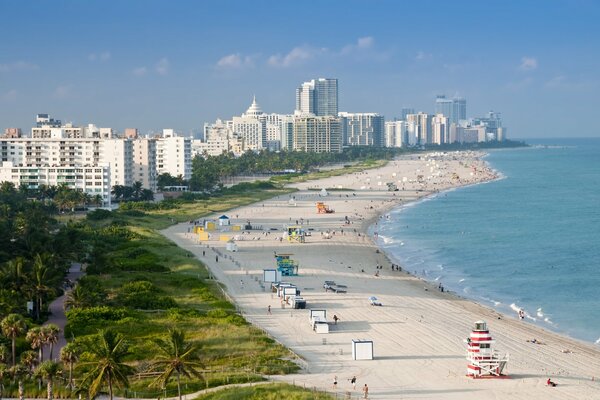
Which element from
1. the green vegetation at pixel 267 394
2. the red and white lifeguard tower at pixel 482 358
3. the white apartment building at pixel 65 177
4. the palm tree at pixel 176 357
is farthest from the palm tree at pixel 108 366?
the white apartment building at pixel 65 177

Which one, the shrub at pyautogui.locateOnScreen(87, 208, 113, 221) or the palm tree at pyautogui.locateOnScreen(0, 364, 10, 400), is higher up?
the shrub at pyautogui.locateOnScreen(87, 208, 113, 221)

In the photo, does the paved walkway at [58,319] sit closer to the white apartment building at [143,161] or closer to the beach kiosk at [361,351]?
the beach kiosk at [361,351]

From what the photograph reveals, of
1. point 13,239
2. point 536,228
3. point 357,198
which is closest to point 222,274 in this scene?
point 13,239

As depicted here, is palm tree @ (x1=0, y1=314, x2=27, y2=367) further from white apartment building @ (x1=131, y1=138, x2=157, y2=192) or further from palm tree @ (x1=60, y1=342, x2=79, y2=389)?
white apartment building @ (x1=131, y1=138, x2=157, y2=192)

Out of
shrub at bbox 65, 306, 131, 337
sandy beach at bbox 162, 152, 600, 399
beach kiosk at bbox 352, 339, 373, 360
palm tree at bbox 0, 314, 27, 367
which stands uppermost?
palm tree at bbox 0, 314, 27, 367

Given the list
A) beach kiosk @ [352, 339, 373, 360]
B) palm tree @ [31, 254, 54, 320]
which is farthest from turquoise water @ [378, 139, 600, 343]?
palm tree @ [31, 254, 54, 320]

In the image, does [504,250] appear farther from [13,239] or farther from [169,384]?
[169,384]
